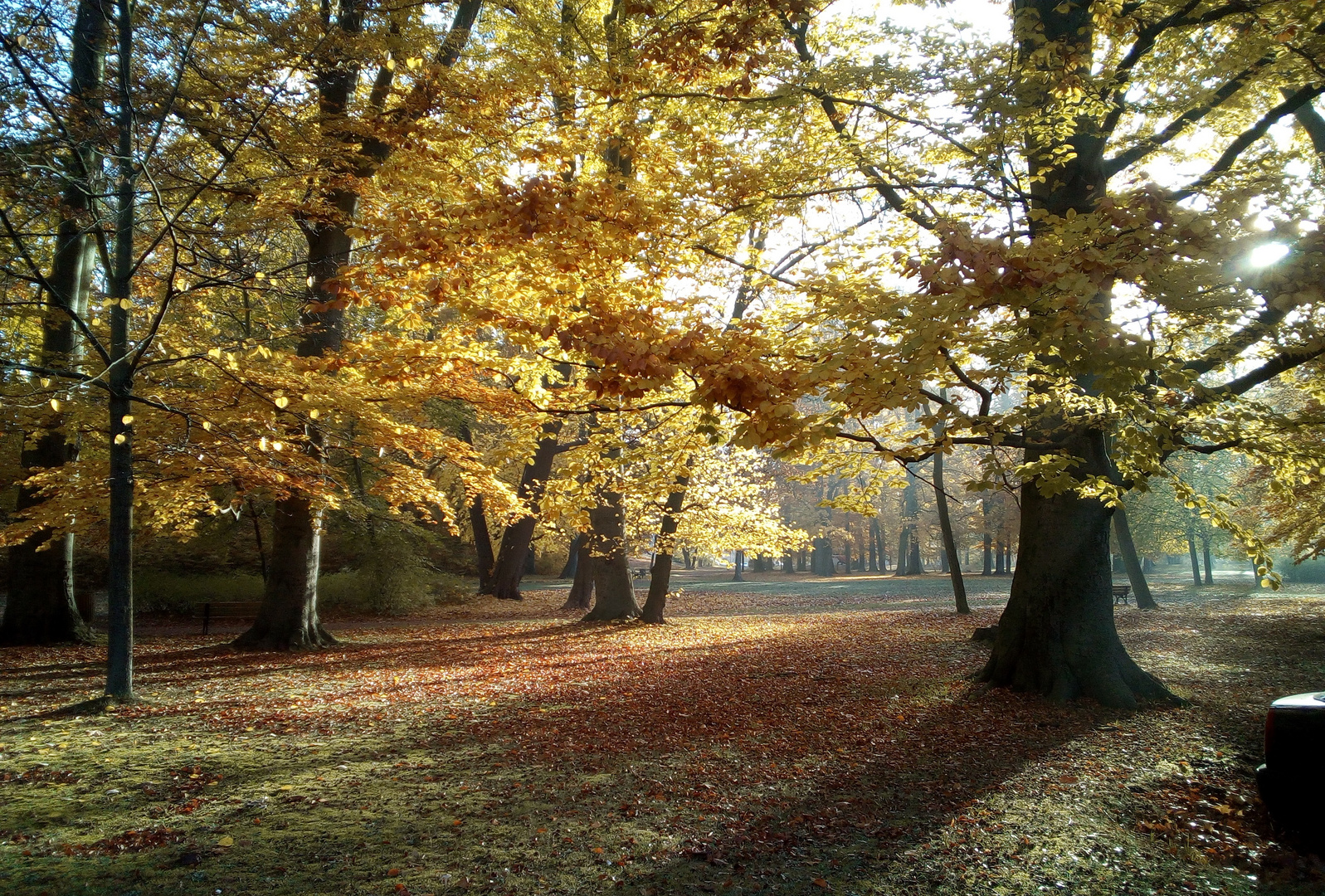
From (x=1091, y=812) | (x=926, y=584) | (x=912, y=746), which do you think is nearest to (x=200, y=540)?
(x=912, y=746)

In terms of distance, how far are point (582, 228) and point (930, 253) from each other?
10.1 feet

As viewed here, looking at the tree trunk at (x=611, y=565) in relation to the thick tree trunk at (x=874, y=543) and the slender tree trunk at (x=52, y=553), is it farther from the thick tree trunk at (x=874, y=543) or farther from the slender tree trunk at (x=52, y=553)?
the thick tree trunk at (x=874, y=543)

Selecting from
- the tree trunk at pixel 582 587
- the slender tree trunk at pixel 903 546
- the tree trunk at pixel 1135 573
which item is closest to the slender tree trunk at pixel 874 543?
the slender tree trunk at pixel 903 546

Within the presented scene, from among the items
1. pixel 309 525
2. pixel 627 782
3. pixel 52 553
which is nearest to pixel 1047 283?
pixel 627 782

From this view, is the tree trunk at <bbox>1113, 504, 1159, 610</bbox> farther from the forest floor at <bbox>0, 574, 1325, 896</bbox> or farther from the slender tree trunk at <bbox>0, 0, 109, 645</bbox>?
the slender tree trunk at <bbox>0, 0, 109, 645</bbox>

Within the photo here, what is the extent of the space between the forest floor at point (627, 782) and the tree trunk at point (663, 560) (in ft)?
19.6

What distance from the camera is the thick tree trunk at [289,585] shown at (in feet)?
41.0

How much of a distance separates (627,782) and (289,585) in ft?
30.4

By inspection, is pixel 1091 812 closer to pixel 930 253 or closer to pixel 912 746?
pixel 912 746

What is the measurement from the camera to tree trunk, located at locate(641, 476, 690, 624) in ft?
55.7

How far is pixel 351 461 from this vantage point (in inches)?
842

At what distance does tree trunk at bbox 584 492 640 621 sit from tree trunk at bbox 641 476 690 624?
0.50 metres

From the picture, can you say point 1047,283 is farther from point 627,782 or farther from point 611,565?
point 611,565

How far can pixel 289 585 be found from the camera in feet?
41.2
